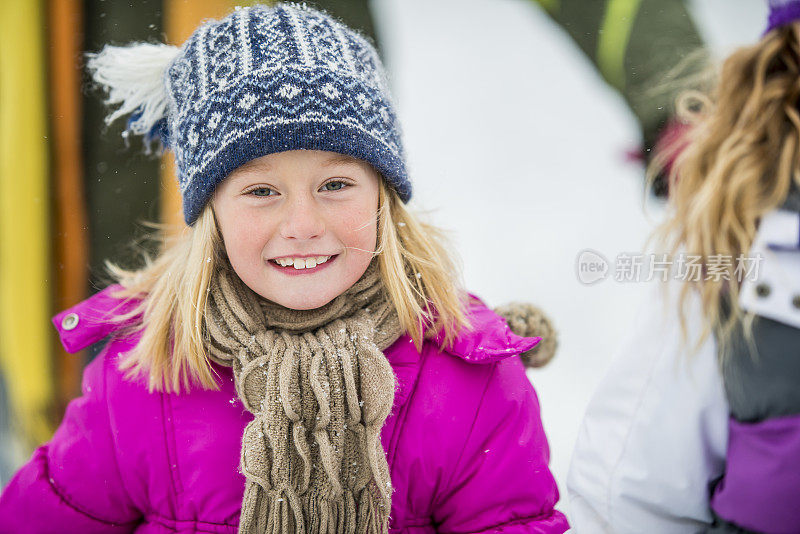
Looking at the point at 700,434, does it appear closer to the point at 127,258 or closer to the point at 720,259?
the point at 720,259

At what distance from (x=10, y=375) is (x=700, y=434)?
1712 mm

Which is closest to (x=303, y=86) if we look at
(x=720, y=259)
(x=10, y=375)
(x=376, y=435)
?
(x=376, y=435)

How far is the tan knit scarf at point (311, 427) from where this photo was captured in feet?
3.47

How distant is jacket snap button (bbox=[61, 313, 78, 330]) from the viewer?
121 cm

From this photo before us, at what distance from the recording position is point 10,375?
1798 mm

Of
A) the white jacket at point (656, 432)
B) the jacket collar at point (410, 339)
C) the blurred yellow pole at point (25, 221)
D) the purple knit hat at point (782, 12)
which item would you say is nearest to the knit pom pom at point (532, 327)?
the jacket collar at point (410, 339)

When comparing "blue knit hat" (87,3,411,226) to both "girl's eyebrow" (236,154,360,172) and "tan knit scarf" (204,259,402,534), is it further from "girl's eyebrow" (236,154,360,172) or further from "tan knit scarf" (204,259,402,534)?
"tan knit scarf" (204,259,402,534)

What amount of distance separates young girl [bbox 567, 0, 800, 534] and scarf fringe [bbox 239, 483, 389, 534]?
1.16 ft

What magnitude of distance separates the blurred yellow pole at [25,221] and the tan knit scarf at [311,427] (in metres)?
0.93

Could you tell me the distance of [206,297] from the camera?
3.84 feet

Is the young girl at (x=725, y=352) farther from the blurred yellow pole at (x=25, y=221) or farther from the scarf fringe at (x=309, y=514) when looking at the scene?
the blurred yellow pole at (x=25, y=221)

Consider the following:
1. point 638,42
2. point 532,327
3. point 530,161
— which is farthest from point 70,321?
point 638,42

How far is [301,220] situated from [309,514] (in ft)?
1.57

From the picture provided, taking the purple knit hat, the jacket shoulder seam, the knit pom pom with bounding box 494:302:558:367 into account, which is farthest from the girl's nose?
the purple knit hat
